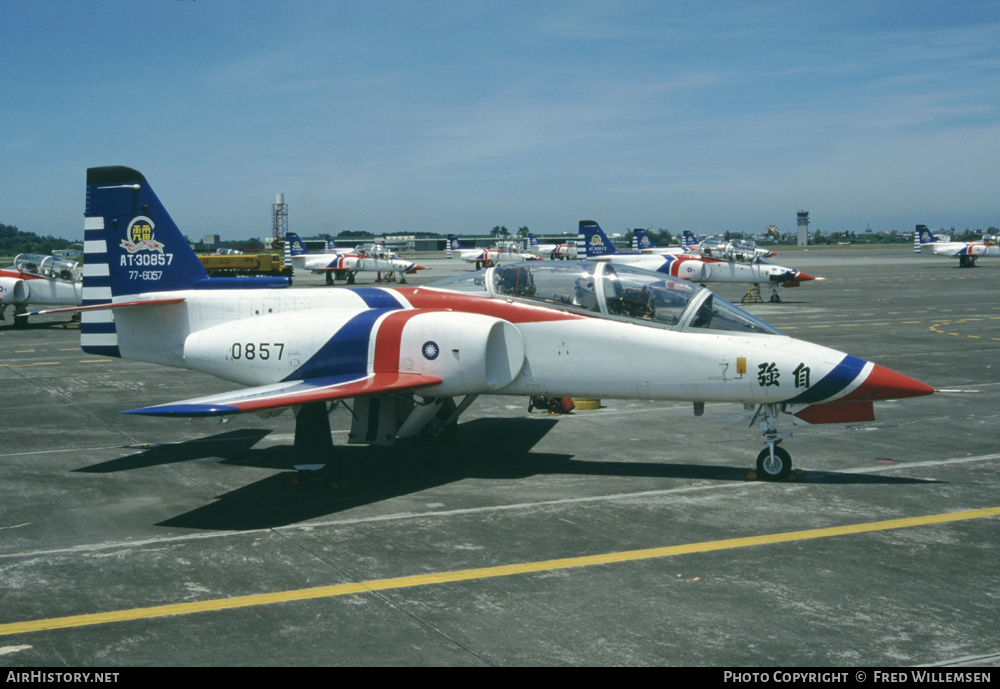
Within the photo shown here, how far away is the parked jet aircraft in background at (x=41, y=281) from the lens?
33531mm

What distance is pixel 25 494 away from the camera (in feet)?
34.7

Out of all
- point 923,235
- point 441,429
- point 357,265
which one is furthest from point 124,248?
point 923,235

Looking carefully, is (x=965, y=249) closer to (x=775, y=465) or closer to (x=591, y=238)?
(x=591, y=238)

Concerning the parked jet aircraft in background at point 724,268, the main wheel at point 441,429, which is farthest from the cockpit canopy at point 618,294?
the parked jet aircraft in background at point 724,268

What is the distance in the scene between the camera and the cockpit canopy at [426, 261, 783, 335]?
1092 centimetres

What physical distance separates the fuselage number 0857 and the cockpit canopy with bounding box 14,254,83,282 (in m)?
26.3

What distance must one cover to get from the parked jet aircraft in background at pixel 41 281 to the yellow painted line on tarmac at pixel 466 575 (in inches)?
1199

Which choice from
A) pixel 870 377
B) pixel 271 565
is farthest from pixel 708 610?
pixel 870 377

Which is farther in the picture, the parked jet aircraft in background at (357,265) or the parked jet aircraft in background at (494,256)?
the parked jet aircraft in background at (494,256)

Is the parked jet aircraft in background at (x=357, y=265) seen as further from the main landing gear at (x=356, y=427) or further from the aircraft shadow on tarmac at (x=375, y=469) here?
the main landing gear at (x=356, y=427)

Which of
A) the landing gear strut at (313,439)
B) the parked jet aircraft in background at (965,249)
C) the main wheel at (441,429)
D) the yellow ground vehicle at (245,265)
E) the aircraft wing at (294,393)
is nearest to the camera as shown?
the aircraft wing at (294,393)

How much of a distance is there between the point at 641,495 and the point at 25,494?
297 inches

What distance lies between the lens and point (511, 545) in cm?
857
